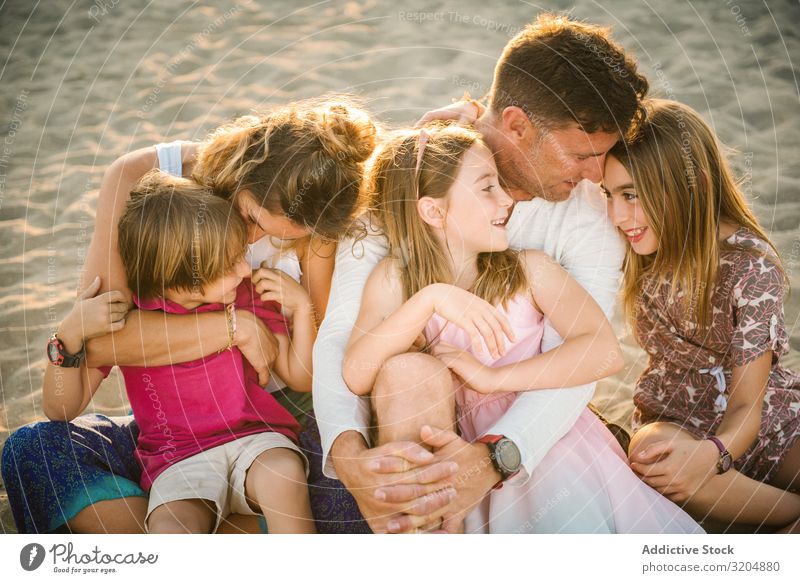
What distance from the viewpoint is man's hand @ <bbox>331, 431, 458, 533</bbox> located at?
4.39 ft

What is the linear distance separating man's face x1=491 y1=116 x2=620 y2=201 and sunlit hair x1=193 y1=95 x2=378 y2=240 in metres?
0.27

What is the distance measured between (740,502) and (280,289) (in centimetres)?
89

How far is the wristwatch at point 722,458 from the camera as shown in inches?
57.3

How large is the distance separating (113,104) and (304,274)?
134cm

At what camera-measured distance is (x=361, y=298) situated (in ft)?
4.94

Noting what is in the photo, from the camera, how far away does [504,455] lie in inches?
54.0

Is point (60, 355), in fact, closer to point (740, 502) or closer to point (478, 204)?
point (478, 204)

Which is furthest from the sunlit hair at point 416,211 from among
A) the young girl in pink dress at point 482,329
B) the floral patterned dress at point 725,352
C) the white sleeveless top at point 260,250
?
the floral patterned dress at point 725,352

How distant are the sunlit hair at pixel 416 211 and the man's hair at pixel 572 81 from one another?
0.55 ft

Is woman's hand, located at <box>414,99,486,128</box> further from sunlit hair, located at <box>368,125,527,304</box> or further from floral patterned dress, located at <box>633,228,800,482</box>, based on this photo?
floral patterned dress, located at <box>633,228,800,482</box>

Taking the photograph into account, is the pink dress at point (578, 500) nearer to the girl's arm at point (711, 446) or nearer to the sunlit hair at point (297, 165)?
the girl's arm at point (711, 446)

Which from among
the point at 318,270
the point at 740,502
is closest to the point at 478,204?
the point at 318,270

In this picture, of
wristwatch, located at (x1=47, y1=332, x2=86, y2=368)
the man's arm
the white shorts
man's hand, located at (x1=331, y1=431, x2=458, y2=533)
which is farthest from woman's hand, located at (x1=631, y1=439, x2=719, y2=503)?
wristwatch, located at (x1=47, y1=332, x2=86, y2=368)

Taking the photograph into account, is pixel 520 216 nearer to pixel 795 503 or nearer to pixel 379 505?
pixel 379 505
